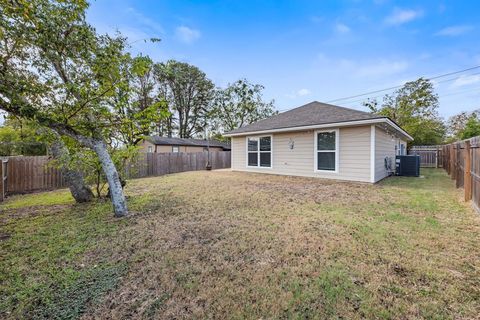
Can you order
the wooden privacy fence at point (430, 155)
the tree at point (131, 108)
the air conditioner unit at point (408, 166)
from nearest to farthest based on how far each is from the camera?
the tree at point (131, 108)
the air conditioner unit at point (408, 166)
the wooden privacy fence at point (430, 155)

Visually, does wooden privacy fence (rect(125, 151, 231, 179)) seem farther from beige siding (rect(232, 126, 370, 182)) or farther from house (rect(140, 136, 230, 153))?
beige siding (rect(232, 126, 370, 182))

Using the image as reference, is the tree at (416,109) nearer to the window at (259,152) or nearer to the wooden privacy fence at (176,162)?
the window at (259,152)

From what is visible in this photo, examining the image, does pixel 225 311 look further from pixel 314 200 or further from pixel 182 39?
pixel 182 39

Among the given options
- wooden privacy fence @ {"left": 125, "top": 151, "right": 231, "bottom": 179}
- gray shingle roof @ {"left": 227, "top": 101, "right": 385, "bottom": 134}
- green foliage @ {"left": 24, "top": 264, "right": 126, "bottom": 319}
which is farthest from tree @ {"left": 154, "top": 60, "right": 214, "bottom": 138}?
green foliage @ {"left": 24, "top": 264, "right": 126, "bottom": 319}

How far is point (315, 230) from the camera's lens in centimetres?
351

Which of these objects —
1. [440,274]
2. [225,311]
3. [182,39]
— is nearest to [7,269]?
[225,311]

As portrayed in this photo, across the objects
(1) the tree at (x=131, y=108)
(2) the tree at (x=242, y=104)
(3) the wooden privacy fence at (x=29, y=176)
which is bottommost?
(3) the wooden privacy fence at (x=29, y=176)

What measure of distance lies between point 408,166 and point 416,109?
14015 mm

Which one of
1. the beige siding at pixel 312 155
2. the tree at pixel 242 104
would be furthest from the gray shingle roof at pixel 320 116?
the tree at pixel 242 104

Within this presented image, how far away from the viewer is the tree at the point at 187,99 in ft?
92.7

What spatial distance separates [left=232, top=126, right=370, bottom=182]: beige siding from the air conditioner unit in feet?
12.9

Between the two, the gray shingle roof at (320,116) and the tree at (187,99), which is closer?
the gray shingle roof at (320,116)

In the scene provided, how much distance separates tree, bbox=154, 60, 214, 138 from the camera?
2825cm

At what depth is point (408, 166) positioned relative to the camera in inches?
397
